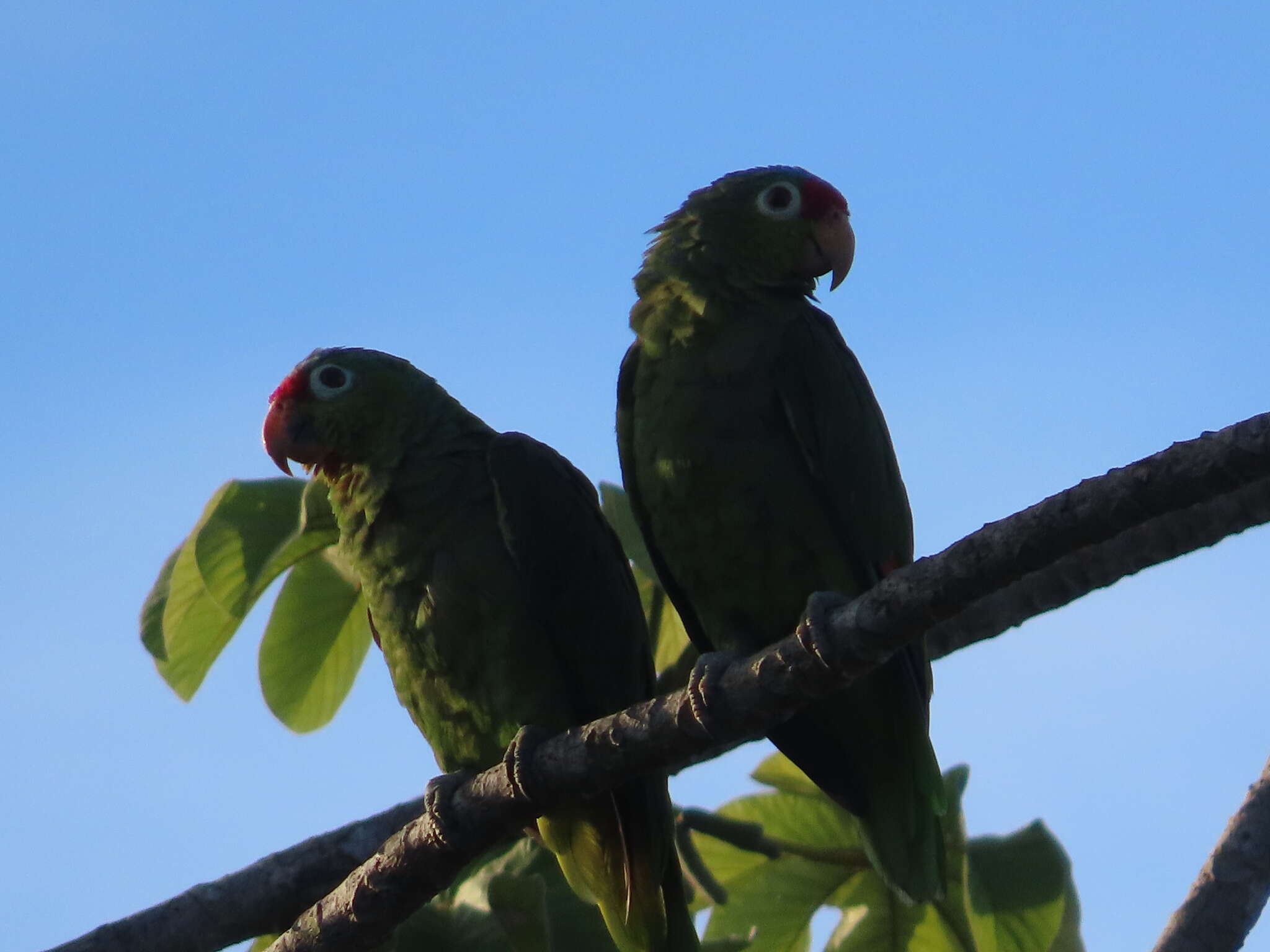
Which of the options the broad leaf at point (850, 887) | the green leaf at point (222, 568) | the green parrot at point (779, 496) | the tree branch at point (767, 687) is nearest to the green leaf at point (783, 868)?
the broad leaf at point (850, 887)

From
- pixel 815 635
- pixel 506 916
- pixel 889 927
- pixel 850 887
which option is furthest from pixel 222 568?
pixel 889 927

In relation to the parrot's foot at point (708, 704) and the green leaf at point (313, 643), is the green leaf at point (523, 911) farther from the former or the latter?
the green leaf at point (313, 643)

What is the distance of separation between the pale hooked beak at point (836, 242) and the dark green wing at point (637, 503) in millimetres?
672

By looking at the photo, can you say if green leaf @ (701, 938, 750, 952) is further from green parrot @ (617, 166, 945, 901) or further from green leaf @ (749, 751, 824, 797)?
green leaf @ (749, 751, 824, 797)

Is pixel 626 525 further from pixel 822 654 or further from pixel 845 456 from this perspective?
pixel 822 654

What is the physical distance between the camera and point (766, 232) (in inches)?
169

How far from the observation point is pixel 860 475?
154 inches

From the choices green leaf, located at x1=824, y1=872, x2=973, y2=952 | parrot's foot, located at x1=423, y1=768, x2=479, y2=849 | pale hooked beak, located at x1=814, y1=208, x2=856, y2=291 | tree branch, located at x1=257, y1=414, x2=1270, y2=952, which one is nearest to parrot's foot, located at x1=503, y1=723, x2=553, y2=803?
tree branch, located at x1=257, y1=414, x2=1270, y2=952

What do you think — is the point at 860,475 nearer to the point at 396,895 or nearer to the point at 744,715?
the point at 744,715

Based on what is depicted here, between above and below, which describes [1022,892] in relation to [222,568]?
below

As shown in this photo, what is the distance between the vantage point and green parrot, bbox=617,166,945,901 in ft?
12.6

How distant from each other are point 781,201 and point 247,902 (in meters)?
2.58

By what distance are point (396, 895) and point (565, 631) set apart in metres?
0.90

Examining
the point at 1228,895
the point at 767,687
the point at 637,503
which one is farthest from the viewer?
the point at 637,503
